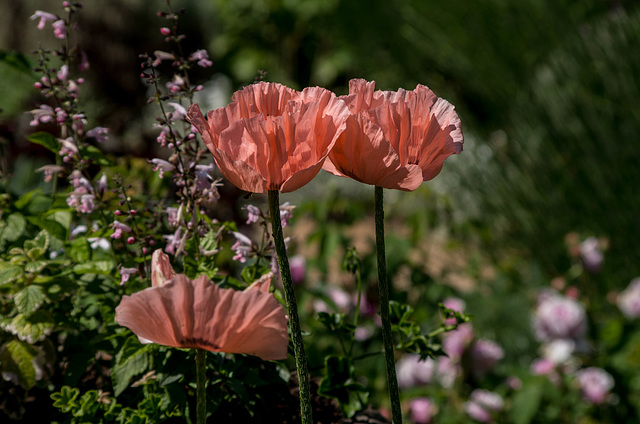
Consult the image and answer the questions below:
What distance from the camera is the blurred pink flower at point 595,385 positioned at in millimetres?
2211

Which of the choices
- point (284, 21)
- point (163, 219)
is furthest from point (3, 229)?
point (284, 21)

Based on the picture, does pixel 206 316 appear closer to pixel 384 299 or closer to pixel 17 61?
pixel 384 299

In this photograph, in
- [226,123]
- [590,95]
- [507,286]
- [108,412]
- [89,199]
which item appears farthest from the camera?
[590,95]

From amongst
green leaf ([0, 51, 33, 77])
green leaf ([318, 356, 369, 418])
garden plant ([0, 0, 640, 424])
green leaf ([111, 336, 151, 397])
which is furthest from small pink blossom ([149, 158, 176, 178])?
green leaf ([0, 51, 33, 77])

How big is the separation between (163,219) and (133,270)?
14cm

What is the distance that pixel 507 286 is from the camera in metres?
3.32

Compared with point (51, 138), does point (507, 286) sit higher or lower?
higher

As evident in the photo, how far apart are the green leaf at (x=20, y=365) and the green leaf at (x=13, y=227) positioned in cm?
20

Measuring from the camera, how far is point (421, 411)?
7.70 feet

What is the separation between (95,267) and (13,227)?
0.20m

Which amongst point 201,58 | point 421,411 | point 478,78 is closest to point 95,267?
point 201,58

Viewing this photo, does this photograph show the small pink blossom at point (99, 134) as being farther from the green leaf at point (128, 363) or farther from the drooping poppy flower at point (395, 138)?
the drooping poppy flower at point (395, 138)

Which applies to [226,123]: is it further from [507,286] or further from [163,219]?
[507,286]

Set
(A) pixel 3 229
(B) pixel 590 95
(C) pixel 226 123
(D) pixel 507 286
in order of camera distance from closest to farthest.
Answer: (C) pixel 226 123 → (A) pixel 3 229 → (D) pixel 507 286 → (B) pixel 590 95
